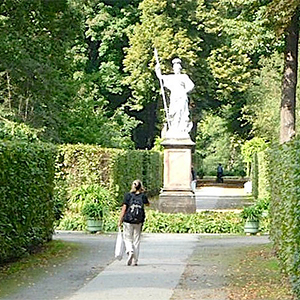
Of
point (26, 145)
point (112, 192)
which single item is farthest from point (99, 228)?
point (26, 145)

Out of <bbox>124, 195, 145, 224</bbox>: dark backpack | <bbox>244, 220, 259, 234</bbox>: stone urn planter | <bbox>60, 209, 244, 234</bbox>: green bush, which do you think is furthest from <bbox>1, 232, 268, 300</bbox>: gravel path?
<bbox>60, 209, 244, 234</bbox>: green bush

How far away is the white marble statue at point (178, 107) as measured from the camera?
2709 centimetres

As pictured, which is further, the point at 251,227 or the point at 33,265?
the point at 251,227

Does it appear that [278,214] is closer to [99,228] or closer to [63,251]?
[63,251]

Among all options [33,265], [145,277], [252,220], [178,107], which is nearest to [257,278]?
[145,277]

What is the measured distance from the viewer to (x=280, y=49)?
28.5 meters

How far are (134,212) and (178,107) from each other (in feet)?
43.4

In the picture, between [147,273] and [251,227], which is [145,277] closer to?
[147,273]

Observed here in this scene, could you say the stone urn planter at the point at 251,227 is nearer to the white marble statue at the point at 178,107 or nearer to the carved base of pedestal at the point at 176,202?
the carved base of pedestal at the point at 176,202

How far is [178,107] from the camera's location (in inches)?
1083

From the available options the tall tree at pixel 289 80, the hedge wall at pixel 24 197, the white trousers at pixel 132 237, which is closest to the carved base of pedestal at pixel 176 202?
the tall tree at pixel 289 80

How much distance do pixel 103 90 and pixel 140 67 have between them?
3529 millimetres

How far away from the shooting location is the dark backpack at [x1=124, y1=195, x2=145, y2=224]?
14.6m

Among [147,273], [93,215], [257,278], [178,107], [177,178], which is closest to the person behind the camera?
[257,278]
